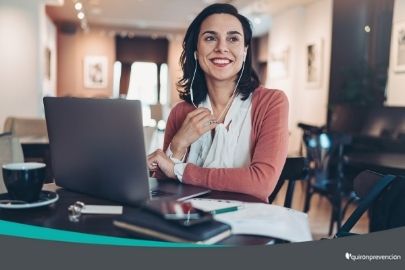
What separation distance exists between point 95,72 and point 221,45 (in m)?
7.10

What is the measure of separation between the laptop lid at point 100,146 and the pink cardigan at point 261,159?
0.62ft

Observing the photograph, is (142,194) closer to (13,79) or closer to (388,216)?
(388,216)

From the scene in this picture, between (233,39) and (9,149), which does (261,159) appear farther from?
(9,149)

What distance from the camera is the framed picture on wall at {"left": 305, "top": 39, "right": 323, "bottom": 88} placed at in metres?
4.46

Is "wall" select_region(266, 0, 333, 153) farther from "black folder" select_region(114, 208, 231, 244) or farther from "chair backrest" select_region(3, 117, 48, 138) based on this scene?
"black folder" select_region(114, 208, 231, 244)

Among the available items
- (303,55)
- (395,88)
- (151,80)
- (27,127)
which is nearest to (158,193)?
(27,127)

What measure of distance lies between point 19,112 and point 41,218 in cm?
408

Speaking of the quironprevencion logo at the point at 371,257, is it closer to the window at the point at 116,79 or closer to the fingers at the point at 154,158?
the fingers at the point at 154,158

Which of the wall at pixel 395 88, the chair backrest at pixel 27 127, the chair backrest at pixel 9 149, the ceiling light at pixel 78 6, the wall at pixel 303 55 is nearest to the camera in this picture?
the chair backrest at pixel 9 149

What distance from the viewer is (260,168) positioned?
2.45 feet

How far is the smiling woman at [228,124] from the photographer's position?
0.75 meters

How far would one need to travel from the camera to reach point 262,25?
6465mm

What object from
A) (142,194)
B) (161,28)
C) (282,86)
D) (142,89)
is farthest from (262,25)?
(142,194)

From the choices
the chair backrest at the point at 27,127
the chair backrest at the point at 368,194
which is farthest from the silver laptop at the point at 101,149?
the chair backrest at the point at 27,127
